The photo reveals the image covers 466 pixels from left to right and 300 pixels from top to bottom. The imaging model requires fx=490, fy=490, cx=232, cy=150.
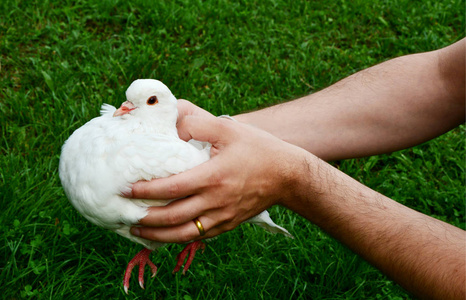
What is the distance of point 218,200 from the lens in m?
1.87

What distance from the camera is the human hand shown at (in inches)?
70.7

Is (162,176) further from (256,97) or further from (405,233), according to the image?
(256,97)

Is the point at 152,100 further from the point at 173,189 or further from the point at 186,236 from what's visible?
the point at 186,236

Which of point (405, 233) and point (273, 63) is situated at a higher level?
point (405, 233)

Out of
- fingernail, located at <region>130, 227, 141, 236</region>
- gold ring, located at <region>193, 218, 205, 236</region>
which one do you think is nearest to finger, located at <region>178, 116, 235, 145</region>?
gold ring, located at <region>193, 218, 205, 236</region>

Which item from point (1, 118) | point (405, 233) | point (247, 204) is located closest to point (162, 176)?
point (247, 204)

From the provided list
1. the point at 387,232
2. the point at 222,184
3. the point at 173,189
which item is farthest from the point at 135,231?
the point at 387,232

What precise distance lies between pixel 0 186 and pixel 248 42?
2.37 metres

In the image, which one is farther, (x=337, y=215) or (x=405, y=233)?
(x=337, y=215)

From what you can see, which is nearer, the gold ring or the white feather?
the white feather

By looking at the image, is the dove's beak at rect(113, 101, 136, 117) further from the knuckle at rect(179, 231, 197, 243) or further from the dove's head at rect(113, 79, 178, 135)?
the knuckle at rect(179, 231, 197, 243)

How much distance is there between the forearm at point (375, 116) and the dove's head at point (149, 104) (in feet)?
2.16

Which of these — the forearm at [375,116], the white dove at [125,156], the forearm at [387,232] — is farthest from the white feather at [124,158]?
the forearm at [375,116]

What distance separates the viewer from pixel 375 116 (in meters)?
2.55
